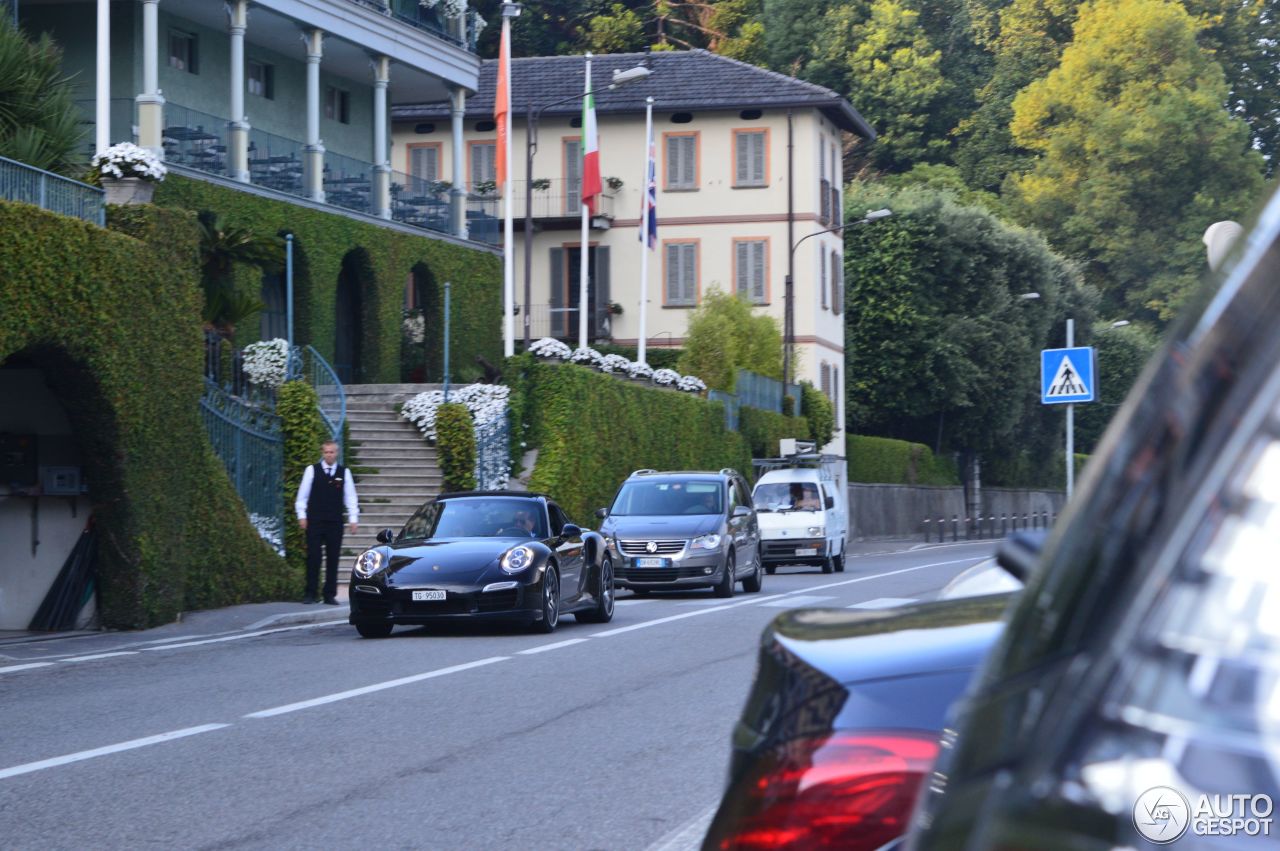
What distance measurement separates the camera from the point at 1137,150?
81625mm

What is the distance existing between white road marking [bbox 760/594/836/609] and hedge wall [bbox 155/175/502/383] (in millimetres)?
13330

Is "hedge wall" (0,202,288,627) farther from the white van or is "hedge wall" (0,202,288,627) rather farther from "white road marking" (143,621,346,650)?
the white van

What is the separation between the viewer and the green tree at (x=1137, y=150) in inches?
3189

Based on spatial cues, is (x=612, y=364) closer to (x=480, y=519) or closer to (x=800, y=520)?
(x=800, y=520)

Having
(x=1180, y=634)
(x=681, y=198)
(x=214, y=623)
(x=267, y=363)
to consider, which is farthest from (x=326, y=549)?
(x=681, y=198)

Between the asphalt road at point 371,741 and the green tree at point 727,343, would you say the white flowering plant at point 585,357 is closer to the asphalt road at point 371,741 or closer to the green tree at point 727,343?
the green tree at point 727,343

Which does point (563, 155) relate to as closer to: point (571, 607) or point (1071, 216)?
point (1071, 216)

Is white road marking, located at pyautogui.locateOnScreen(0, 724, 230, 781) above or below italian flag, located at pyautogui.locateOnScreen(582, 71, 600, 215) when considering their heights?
below

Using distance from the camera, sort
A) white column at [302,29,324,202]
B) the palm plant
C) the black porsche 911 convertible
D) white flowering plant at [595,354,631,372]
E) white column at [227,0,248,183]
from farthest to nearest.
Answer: white flowering plant at [595,354,631,372] < white column at [302,29,324,202] < white column at [227,0,248,183] < the palm plant < the black porsche 911 convertible

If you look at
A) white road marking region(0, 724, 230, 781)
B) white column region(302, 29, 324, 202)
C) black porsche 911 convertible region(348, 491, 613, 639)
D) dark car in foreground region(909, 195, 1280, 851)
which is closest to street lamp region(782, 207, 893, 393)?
white column region(302, 29, 324, 202)

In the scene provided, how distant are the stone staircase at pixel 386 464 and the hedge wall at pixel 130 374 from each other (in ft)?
29.6

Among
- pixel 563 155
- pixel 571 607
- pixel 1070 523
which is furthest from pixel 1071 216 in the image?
pixel 1070 523

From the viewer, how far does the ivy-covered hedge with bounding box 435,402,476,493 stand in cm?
3188

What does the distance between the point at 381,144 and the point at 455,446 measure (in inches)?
468
